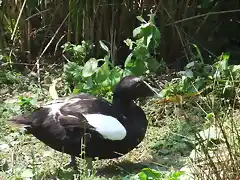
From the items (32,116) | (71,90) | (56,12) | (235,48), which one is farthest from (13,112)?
(235,48)

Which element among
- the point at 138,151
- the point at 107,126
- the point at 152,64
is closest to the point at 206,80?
the point at 152,64

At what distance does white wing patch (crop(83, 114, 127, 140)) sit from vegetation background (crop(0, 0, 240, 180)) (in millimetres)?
220

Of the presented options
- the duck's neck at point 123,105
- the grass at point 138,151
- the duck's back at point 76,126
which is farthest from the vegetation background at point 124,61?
the duck's neck at point 123,105

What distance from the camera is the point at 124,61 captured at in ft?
19.7

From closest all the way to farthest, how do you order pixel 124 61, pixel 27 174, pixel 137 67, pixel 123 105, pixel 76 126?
pixel 27 174 → pixel 76 126 → pixel 123 105 → pixel 137 67 → pixel 124 61

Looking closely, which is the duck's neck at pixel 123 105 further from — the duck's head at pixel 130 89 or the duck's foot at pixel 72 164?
the duck's foot at pixel 72 164

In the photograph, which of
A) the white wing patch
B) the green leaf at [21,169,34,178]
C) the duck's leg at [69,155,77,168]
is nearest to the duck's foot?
the duck's leg at [69,155,77,168]

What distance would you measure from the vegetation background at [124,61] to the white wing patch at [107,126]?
0.72 ft

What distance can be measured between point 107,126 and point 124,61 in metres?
1.99

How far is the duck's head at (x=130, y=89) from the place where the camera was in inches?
173

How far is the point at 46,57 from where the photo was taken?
6.32 m

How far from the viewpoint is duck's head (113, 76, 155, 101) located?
4387 mm

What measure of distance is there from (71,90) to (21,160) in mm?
1197

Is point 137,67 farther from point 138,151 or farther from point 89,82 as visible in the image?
point 138,151
